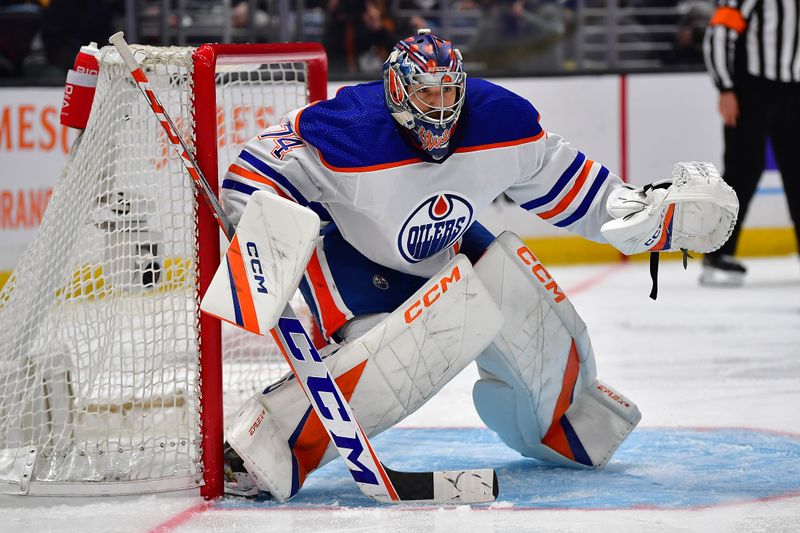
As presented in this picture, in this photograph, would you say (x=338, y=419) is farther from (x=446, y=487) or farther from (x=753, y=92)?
(x=753, y=92)

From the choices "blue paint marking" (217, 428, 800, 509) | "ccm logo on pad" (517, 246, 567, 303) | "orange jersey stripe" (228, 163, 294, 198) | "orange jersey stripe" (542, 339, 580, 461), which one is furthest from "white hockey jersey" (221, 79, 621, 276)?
"blue paint marking" (217, 428, 800, 509)

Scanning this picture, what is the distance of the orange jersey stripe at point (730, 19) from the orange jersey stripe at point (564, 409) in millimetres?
2903

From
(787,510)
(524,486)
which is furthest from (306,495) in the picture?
(787,510)

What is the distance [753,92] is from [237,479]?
3.46 m

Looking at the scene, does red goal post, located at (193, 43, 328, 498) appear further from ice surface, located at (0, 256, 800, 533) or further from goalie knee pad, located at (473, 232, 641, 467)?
goalie knee pad, located at (473, 232, 641, 467)

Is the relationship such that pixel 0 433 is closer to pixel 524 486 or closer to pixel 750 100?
pixel 524 486

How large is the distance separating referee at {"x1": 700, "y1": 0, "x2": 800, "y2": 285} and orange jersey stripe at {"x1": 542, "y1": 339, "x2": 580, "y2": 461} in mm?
2670

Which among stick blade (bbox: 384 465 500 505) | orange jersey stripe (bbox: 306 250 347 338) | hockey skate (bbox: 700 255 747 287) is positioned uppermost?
orange jersey stripe (bbox: 306 250 347 338)

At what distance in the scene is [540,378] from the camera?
232cm

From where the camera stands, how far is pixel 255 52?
232 centimetres

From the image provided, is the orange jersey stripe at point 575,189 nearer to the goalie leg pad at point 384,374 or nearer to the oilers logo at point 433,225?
the oilers logo at point 433,225

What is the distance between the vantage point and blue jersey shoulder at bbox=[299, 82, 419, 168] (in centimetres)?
210

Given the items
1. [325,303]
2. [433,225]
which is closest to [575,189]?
[433,225]

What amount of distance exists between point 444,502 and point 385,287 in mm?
444
